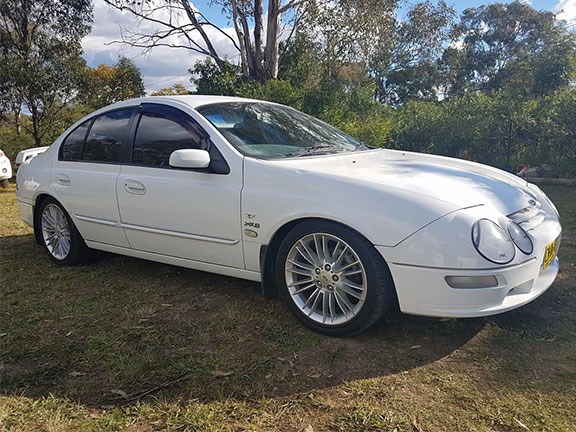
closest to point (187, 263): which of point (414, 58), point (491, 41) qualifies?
point (414, 58)

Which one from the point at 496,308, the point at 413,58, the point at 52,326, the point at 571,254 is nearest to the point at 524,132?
the point at 571,254

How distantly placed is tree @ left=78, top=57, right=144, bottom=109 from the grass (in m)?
11.3

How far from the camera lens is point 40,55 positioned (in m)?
12.4

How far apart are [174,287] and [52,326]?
36.0 inches

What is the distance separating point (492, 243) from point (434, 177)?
59cm

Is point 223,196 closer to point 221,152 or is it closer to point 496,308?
point 221,152

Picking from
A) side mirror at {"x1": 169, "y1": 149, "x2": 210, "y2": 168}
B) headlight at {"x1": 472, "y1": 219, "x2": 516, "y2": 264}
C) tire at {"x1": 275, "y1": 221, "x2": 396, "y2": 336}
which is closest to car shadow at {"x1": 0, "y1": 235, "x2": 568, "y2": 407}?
tire at {"x1": 275, "y1": 221, "x2": 396, "y2": 336}

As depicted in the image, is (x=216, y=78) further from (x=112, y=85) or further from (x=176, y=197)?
(x=176, y=197)

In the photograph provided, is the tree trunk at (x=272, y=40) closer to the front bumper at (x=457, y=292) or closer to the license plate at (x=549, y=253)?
the license plate at (x=549, y=253)

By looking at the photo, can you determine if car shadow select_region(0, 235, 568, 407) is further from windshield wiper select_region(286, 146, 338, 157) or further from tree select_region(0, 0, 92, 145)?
tree select_region(0, 0, 92, 145)

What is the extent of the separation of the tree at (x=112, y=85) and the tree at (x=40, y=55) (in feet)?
1.91

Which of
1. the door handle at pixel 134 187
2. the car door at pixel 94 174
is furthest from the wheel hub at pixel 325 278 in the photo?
the car door at pixel 94 174

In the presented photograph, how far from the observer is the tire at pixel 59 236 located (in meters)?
4.17

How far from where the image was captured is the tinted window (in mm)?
4109
